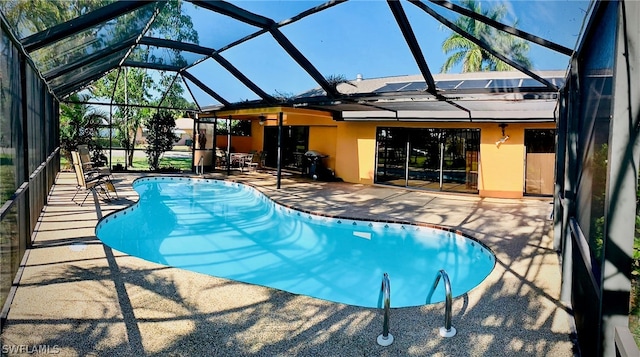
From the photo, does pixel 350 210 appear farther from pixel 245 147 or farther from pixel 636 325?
pixel 245 147

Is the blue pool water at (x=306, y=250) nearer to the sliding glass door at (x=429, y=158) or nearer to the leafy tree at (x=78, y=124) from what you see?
the sliding glass door at (x=429, y=158)

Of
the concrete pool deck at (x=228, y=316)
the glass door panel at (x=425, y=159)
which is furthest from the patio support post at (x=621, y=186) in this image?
the glass door panel at (x=425, y=159)

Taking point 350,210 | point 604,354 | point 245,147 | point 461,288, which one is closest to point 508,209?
point 350,210

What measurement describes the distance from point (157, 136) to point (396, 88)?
38.5 feet

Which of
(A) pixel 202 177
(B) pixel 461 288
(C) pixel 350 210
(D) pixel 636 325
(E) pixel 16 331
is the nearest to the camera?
(D) pixel 636 325

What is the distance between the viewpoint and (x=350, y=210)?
31.1ft

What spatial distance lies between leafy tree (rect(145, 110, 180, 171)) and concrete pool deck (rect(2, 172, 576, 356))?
1169 cm

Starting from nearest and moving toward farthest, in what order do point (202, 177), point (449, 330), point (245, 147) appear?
point (449, 330) < point (202, 177) < point (245, 147)

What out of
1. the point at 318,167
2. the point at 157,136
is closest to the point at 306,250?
the point at 318,167

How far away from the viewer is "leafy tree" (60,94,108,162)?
614 inches

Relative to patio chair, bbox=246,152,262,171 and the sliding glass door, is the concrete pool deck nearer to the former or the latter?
the sliding glass door

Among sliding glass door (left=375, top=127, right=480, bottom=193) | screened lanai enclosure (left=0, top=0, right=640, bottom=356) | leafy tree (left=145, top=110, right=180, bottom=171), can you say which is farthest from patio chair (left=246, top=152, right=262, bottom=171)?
sliding glass door (left=375, top=127, right=480, bottom=193)

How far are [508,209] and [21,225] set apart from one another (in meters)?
10.4

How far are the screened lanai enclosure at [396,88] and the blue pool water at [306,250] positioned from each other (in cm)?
165
